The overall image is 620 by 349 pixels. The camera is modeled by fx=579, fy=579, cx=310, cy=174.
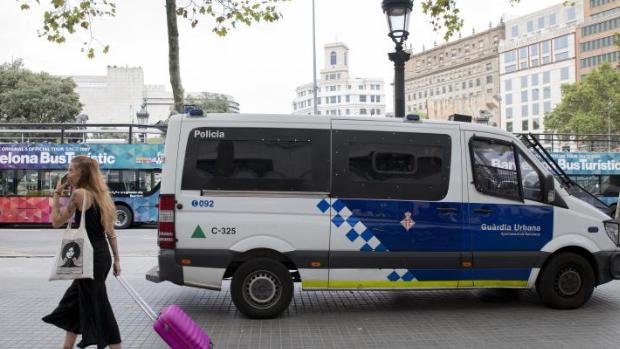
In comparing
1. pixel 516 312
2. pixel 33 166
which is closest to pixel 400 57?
pixel 516 312

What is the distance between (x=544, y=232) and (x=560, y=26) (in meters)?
117

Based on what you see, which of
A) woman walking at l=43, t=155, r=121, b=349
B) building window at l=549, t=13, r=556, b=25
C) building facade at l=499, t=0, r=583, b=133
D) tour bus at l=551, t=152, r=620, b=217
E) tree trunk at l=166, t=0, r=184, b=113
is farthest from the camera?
building window at l=549, t=13, r=556, b=25

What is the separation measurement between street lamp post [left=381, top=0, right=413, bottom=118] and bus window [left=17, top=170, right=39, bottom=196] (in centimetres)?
1527

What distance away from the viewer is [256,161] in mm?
6703

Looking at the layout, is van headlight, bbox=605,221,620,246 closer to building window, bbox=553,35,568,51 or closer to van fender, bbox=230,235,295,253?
van fender, bbox=230,235,295,253

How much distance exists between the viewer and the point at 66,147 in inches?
790

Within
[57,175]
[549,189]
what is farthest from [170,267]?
[57,175]

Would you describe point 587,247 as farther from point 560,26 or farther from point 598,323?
point 560,26

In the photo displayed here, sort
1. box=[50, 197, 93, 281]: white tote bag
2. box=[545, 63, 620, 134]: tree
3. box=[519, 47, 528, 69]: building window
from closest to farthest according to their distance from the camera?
box=[50, 197, 93, 281]: white tote bag → box=[545, 63, 620, 134]: tree → box=[519, 47, 528, 69]: building window

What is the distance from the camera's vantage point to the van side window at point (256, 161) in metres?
A: 6.64

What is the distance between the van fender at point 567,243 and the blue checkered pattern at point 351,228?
6.84 ft

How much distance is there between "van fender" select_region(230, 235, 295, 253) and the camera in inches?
260

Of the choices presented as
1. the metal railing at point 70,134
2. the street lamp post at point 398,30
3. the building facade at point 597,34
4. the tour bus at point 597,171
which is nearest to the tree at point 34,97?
the metal railing at point 70,134

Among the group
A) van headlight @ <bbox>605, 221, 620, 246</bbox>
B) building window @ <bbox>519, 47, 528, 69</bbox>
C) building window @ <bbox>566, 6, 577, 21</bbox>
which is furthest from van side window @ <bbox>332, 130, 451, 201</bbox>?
building window @ <bbox>519, 47, 528, 69</bbox>
